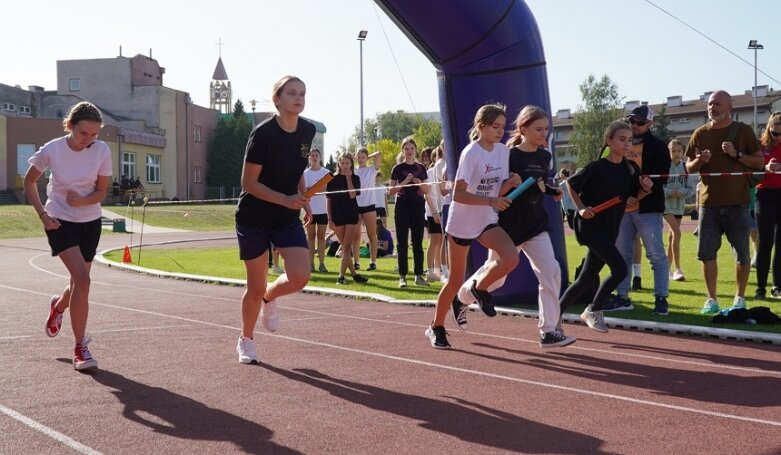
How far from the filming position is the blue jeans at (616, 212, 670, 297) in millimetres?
9586

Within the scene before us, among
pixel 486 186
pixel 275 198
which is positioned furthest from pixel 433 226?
pixel 275 198

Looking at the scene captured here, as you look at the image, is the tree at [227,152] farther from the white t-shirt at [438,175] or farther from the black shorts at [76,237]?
the black shorts at [76,237]

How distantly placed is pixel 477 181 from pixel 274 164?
5.40ft

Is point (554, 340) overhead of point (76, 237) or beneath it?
beneath

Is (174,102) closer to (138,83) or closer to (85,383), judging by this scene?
(138,83)

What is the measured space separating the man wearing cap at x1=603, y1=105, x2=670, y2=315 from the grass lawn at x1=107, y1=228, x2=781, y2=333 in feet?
0.82

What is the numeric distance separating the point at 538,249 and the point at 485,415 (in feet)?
8.51

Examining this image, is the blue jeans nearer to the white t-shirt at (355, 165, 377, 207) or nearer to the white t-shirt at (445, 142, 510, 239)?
the white t-shirt at (445, 142, 510, 239)

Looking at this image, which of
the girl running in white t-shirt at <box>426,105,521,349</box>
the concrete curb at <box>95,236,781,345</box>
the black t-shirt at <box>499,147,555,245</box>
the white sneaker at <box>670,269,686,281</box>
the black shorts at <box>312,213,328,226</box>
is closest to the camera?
the girl running in white t-shirt at <box>426,105,521,349</box>

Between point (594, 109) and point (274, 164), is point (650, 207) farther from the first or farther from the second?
point (594, 109)

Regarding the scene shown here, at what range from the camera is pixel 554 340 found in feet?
24.7

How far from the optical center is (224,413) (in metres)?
5.38

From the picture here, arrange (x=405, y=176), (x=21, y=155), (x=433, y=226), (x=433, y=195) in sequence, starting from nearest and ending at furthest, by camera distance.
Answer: (x=405, y=176)
(x=433, y=195)
(x=433, y=226)
(x=21, y=155)

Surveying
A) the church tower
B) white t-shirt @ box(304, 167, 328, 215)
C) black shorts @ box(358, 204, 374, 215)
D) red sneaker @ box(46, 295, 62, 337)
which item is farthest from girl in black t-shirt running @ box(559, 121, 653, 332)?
the church tower
